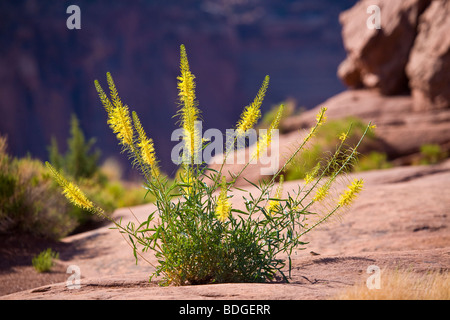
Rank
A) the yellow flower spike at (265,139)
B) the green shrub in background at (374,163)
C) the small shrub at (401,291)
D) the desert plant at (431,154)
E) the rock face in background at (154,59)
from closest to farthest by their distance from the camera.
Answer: the small shrub at (401,291)
the yellow flower spike at (265,139)
the green shrub in background at (374,163)
the desert plant at (431,154)
the rock face in background at (154,59)

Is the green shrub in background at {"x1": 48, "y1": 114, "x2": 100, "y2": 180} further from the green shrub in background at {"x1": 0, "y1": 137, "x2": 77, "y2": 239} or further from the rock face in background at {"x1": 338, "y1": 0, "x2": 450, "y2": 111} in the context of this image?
the rock face in background at {"x1": 338, "y1": 0, "x2": 450, "y2": 111}

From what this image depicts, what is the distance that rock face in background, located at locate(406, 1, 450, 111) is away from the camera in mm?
11273

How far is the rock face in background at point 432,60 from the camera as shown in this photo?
37.0 feet

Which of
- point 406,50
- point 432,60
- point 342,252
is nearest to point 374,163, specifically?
point 432,60

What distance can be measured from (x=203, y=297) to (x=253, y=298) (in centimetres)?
27

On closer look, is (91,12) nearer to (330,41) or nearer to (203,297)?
(330,41)

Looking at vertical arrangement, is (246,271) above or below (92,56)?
below

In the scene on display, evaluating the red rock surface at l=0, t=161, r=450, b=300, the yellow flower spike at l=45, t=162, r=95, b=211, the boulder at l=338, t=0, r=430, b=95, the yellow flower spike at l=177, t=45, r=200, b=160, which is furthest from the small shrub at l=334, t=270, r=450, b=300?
the boulder at l=338, t=0, r=430, b=95

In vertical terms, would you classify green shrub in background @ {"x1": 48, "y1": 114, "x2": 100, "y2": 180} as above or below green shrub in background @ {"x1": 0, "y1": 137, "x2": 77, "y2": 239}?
above

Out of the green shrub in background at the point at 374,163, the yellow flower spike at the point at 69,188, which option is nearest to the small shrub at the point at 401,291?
the yellow flower spike at the point at 69,188

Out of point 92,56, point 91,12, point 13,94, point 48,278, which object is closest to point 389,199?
point 48,278

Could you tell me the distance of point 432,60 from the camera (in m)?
11.5

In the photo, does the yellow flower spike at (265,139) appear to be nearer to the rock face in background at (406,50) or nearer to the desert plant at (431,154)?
the desert plant at (431,154)

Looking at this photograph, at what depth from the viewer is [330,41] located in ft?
139
